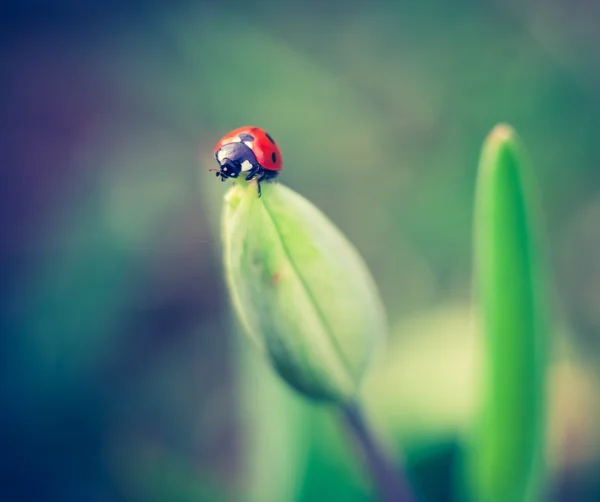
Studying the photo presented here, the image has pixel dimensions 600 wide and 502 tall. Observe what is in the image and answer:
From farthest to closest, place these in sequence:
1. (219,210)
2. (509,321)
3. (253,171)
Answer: (219,210), (509,321), (253,171)

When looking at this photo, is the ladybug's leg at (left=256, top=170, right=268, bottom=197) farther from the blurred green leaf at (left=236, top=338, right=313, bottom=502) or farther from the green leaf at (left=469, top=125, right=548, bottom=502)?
the blurred green leaf at (left=236, top=338, right=313, bottom=502)

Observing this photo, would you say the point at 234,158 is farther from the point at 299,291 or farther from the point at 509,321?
the point at 509,321

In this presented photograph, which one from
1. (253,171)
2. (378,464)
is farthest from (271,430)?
(253,171)

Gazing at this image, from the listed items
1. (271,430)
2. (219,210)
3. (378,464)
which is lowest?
(378,464)

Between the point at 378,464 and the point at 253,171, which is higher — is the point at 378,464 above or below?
below

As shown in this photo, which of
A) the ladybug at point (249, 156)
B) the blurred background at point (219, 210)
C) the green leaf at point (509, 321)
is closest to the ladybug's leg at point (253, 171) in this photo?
the ladybug at point (249, 156)

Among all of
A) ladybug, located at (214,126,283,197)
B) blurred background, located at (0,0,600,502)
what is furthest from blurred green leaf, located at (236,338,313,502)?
ladybug, located at (214,126,283,197)

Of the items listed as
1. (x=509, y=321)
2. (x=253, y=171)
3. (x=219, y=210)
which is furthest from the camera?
(x=219, y=210)

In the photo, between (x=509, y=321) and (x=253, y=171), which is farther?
(x=509, y=321)
